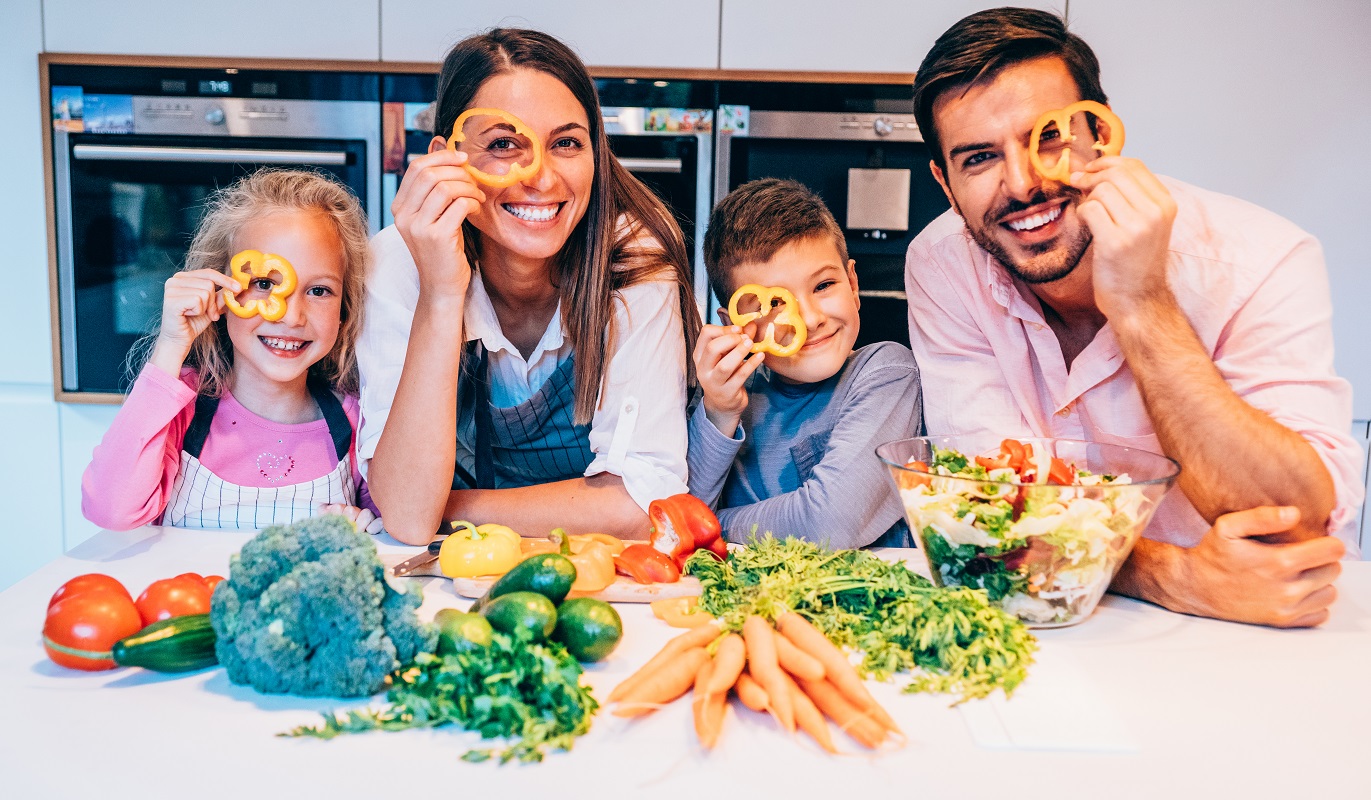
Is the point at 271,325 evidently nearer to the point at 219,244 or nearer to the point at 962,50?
the point at 219,244

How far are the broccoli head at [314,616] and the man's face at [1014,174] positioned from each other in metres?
1.31

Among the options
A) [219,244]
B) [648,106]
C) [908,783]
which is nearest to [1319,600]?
[908,783]

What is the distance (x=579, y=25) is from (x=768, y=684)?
9.64ft

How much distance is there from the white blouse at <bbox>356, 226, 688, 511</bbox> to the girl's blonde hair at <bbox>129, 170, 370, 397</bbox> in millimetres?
157

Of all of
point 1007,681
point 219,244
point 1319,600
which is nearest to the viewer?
point 1007,681

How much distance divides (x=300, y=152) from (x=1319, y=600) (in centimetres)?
333

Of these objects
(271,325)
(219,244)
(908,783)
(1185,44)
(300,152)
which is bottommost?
(908,783)

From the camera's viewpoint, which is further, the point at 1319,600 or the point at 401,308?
the point at 401,308

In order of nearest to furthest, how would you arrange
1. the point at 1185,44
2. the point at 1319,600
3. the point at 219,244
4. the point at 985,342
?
the point at 1319,600
the point at 985,342
the point at 219,244
the point at 1185,44

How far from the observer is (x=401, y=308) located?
2.15m

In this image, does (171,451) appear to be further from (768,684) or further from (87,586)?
(768,684)

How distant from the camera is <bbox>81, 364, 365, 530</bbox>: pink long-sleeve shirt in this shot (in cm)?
200

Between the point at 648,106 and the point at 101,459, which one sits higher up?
the point at 648,106

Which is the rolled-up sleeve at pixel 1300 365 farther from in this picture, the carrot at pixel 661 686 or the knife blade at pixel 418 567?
the knife blade at pixel 418 567
